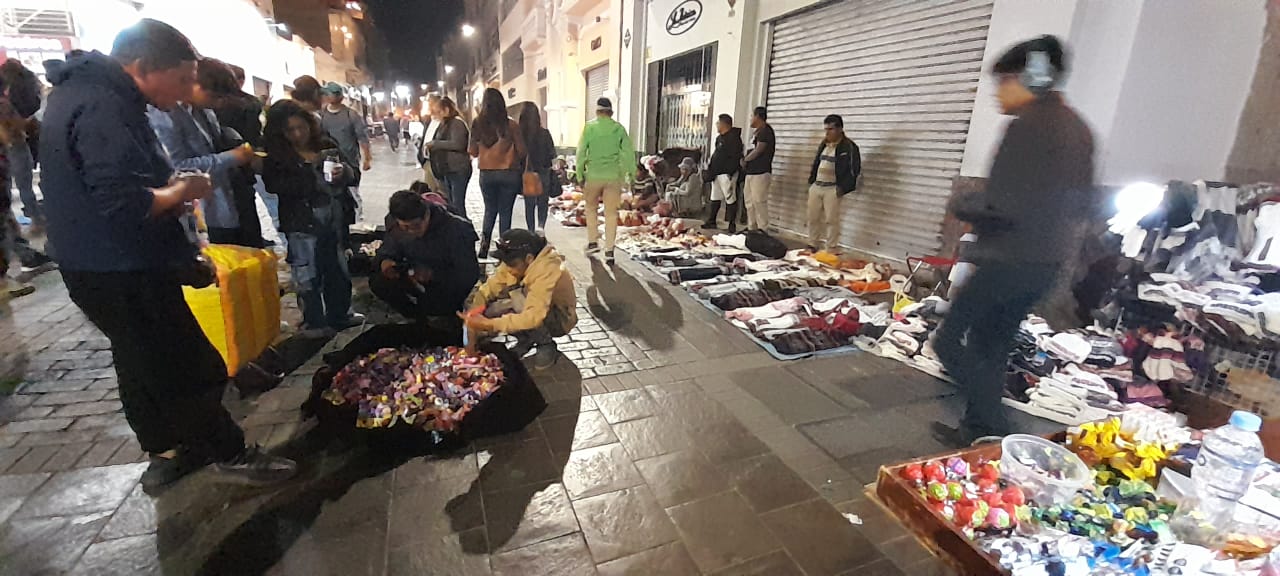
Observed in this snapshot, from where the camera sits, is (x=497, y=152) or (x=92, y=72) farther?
(x=497, y=152)

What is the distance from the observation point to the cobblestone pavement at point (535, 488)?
2172mm

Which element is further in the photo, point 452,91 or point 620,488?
point 452,91

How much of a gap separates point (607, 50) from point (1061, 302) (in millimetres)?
14237

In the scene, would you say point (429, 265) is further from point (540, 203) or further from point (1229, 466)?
point (1229, 466)

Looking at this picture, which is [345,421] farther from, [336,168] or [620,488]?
[336,168]

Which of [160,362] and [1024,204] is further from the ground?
[1024,204]

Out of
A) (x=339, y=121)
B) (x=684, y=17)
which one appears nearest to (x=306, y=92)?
(x=339, y=121)

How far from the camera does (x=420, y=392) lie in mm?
3137

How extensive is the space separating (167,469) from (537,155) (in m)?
5.11

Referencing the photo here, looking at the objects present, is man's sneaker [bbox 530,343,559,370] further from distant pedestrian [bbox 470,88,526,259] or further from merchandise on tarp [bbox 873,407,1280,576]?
distant pedestrian [bbox 470,88,526,259]

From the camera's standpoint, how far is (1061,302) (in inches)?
180

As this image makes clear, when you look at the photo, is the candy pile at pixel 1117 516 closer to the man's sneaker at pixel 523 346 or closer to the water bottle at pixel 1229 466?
the water bottle at pixel 1229 466

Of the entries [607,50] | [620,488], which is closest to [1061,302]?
[620,488]

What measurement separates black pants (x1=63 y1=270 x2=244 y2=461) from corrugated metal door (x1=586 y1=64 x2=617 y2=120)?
1518 centimetres
